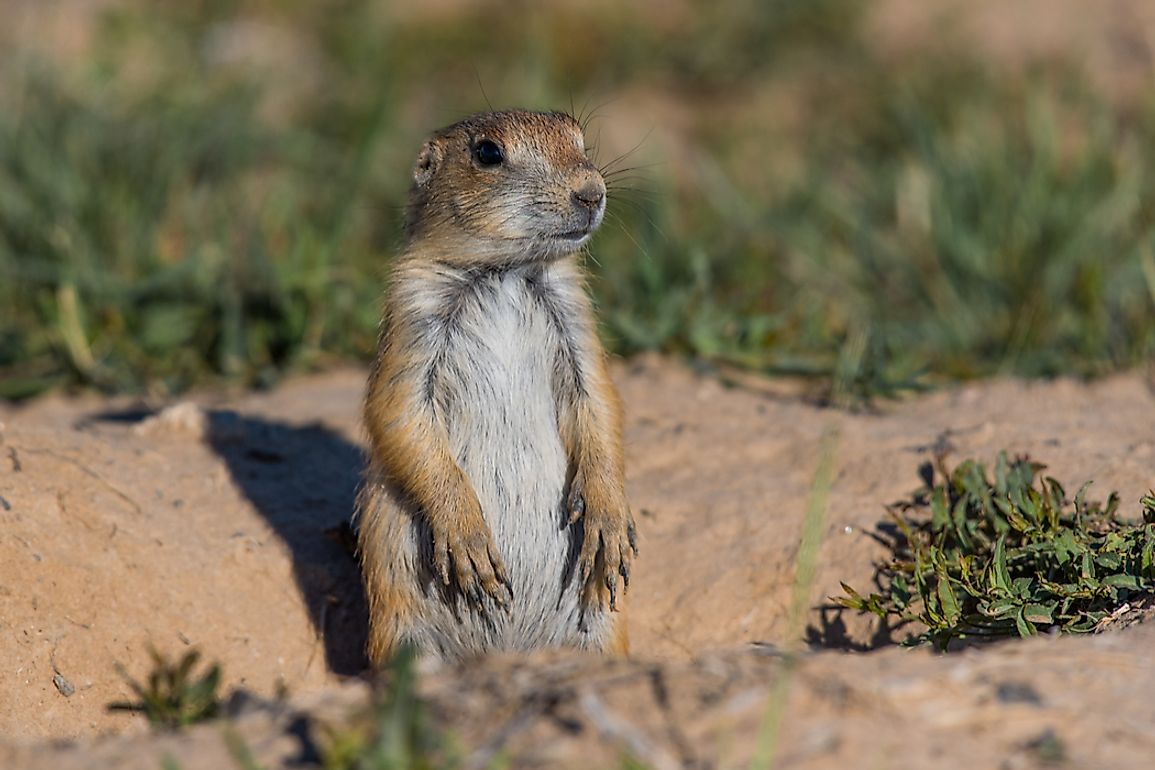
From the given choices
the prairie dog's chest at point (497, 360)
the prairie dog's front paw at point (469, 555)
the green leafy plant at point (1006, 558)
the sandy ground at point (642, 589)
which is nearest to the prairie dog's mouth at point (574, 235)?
the prairie dog's chest at point (497, 360)

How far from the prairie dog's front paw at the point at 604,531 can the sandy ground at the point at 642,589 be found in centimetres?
43

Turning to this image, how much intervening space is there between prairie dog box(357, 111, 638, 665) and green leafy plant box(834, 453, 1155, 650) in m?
0.82

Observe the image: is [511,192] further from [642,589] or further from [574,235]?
[642,589]

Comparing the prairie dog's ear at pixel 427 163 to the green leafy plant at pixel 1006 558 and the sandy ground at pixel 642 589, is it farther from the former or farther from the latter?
the green leafy plant at pixel 1006 558

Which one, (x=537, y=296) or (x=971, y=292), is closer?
(x=537, y=296)

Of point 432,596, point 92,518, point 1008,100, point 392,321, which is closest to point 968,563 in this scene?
point 432,596

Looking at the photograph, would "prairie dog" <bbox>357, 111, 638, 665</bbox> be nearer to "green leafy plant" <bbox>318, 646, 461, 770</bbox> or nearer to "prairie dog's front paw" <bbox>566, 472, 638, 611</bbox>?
"prairie dog's front paw" <bbox>566, 472, 638, 611</bbox>

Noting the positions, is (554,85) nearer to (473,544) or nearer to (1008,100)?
(1008,100)

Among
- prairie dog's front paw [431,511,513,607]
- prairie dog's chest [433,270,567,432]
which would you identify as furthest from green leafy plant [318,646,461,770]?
prairie dog's chest [433,270,567,432]

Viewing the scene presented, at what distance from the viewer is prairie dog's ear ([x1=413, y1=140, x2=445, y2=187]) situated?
462 centimetres

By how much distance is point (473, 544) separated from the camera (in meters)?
4.06

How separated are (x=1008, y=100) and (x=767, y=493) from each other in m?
4.48

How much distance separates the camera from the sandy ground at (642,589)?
2.71 metres

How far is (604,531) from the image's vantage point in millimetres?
4156
